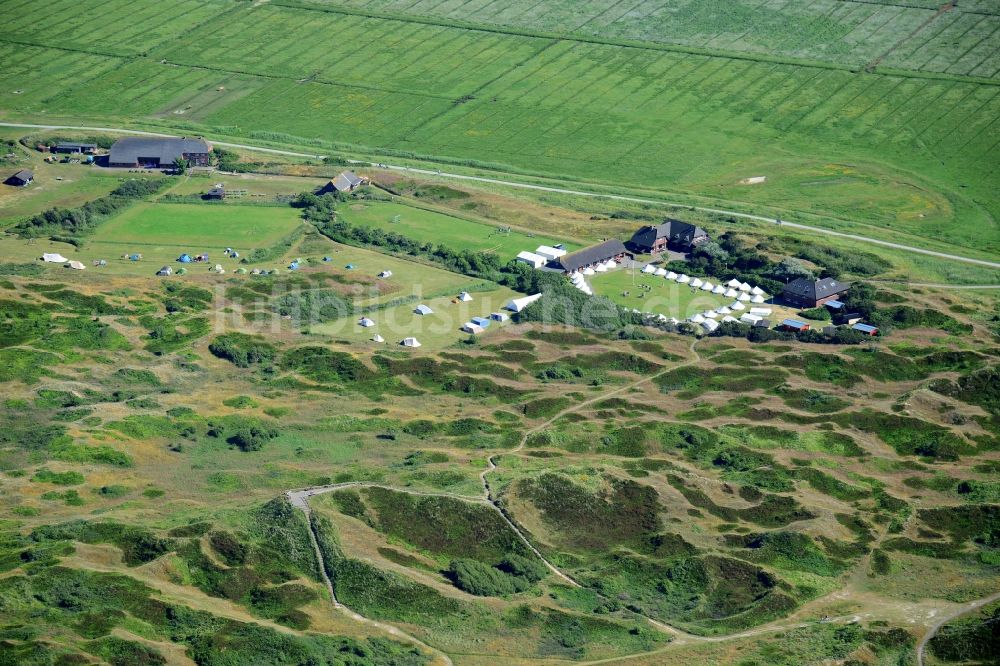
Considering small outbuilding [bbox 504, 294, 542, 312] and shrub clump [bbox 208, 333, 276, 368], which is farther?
small outbuilding [bbox 504, 294, 542, 312]

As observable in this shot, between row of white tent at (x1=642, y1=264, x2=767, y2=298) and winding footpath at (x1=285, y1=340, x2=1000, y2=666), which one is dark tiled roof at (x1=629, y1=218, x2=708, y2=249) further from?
winding footpath at (x1=285, y1=340, x2=1000, y2=666)

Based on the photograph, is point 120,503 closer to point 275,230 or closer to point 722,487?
point 722,487

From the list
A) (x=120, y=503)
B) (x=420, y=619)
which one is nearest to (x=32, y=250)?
(x=120, y=503)

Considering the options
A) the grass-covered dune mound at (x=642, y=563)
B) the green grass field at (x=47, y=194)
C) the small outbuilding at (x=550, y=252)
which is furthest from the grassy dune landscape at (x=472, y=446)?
the small outbuilding at (x=550, y=252)

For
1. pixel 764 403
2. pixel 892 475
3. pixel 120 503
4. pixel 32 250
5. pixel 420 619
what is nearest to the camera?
pixel 420 619

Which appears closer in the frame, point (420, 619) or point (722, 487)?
point (420, 619)

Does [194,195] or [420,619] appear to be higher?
[194,195]

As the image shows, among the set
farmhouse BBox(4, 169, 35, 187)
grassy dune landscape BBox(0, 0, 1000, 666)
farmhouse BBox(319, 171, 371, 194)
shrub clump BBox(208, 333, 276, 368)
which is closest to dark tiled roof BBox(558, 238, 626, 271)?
grassy dune landscape BBox(0, 0, 1000, 666)

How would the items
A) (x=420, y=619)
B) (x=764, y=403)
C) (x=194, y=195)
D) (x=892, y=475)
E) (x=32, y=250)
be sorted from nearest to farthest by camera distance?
(x=420, y=619)
(x=892, y=475)
(x=764, y=403)
(x=32, y=250)
(x=194, y=195)
